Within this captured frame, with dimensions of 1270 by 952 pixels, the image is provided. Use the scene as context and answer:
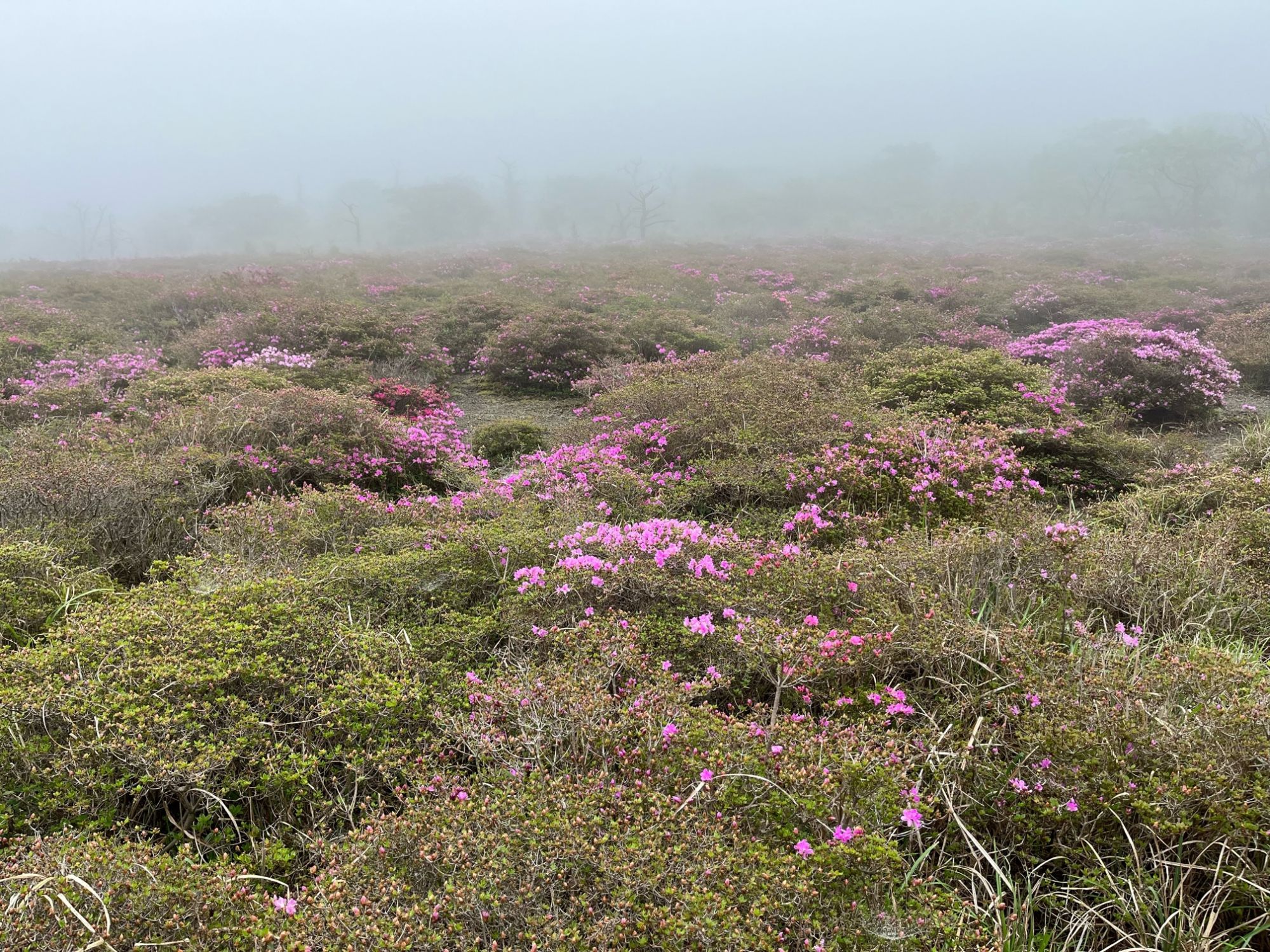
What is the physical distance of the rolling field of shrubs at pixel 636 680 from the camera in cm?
185

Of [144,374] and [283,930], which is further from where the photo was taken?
[144,374]

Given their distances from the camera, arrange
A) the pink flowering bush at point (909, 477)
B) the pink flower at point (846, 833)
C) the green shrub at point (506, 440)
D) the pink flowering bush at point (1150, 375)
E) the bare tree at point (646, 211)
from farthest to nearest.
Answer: the bare tree at point (646, 211) → the pink flowering bush at point (1150, 375) → the green shrub at point (506, 440) → the pink flowering bush at point (909, 477) → the pink flower at point (846, 833)

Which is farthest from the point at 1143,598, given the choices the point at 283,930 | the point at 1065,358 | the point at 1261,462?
the point at 1065,358

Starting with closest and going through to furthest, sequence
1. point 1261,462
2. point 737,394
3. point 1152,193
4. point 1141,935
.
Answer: point 1141,935, point 1261,462, point 737,394, point 1152,193

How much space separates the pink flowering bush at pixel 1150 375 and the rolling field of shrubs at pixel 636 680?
2100 mm

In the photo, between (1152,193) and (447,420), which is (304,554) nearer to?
(447,420)

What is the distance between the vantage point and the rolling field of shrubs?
6.08 feet

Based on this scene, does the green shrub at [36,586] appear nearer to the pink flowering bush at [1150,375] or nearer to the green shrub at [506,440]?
the green shrub at [506,440]

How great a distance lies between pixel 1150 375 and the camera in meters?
9.66

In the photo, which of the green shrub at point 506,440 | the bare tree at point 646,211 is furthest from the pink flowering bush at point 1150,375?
the bare tree at point 646,211

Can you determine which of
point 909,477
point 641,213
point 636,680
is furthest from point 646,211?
point 636,680

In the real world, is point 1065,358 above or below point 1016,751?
above

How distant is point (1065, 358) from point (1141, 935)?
11098 millimetres

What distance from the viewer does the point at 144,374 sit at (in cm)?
956
